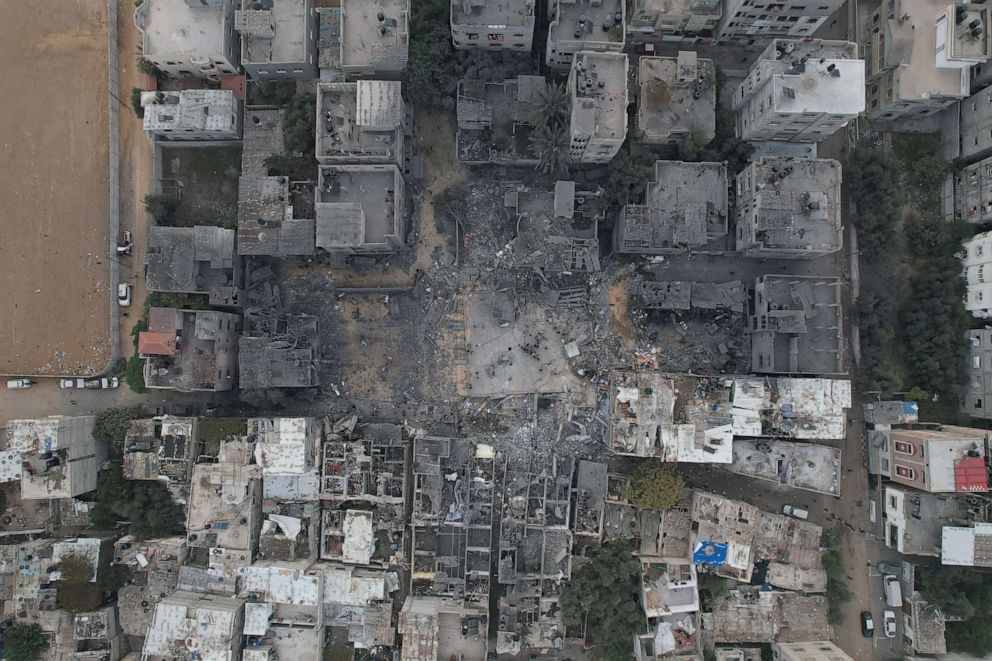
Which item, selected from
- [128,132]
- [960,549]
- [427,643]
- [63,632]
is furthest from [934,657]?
[128,132]

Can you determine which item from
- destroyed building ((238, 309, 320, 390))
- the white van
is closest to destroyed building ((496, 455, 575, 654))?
destroyed building ((238, 309, 320, 390))

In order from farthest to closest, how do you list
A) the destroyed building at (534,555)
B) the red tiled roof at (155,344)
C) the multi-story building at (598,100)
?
the destroyed building at (534,555) → the red tiled roof at (155,344) → the multi-story building at (598,100)

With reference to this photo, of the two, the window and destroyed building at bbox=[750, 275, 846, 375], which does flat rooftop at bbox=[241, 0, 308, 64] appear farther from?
the window

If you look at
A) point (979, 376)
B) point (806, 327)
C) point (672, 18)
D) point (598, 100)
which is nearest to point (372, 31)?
point (598, 100)

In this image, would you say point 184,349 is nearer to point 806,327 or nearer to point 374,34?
point 374,34

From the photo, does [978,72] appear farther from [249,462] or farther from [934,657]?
[249,462]

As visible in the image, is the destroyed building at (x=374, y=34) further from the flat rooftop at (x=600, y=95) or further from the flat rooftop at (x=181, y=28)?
the flat rooftop at (x=600, y=95)

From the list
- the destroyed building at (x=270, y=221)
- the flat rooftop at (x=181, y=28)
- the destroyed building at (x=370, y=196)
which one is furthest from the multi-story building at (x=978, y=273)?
the flat rooftop at (x=181, y=28)
